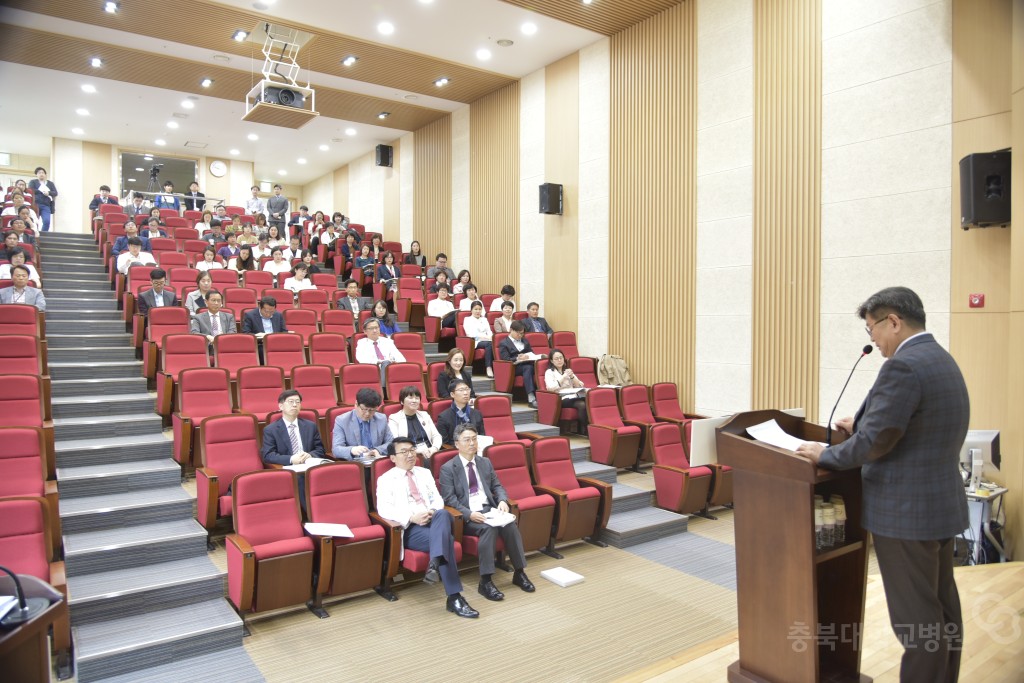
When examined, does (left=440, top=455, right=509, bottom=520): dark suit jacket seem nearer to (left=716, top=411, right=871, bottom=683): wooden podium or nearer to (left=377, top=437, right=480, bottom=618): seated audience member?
(left=377, top=437, right=480, bottom=618): seated audience member

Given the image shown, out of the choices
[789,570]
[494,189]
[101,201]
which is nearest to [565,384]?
[494,189]

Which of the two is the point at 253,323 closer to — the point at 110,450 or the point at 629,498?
the point at 110,450

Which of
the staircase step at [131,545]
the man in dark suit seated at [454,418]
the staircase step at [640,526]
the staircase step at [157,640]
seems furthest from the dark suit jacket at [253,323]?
the staircase step at [640,526]

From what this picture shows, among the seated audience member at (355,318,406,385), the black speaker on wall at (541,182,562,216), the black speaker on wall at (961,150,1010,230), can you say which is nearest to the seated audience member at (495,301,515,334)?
the black speaker on wall at (541,182,562,216)

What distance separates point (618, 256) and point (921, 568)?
463cm

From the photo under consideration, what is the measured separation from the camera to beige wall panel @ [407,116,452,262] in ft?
27.5

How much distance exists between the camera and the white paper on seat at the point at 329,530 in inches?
109

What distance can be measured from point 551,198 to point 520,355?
Answer: 183 centimetres

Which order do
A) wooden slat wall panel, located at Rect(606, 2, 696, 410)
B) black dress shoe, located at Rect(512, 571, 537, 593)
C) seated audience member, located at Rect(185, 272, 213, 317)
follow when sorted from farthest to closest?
wooden slat wall panel, located at Rect(606, 2, 696, 410) < seated audience member, located at Rect(185, 272, 213, 317) < black dress shoe, located at Rect(512, 571, 537, 593)

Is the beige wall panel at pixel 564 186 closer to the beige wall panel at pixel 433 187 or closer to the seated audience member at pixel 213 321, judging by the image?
the beige wall panel at pixel 433 187

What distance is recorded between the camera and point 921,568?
56.9 inches

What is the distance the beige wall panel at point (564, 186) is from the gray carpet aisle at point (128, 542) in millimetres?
3690

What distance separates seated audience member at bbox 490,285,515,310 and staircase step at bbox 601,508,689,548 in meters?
2.55

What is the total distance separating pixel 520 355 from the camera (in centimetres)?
541
